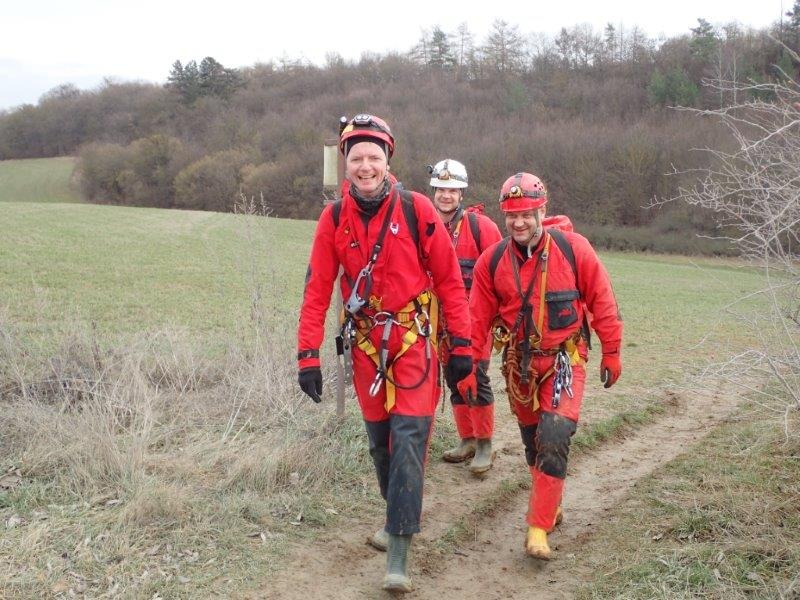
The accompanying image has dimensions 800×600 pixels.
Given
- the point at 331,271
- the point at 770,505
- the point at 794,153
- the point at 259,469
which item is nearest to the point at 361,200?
the point at 331,271

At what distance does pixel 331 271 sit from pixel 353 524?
5.95 ft

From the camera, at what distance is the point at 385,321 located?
175 inches

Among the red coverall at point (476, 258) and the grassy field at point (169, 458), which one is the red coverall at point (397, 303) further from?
the red coverall at point (476, 258)

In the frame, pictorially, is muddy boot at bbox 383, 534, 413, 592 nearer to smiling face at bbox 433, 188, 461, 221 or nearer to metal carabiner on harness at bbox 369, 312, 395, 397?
metal carabiner on harness at bbox 369, 312, 395, 397

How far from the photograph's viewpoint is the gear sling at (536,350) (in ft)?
15.9

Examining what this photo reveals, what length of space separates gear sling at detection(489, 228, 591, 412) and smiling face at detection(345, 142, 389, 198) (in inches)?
43.3

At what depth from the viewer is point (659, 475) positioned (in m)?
6.15

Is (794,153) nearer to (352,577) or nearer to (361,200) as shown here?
(361,200)

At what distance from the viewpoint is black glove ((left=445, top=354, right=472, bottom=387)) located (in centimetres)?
451

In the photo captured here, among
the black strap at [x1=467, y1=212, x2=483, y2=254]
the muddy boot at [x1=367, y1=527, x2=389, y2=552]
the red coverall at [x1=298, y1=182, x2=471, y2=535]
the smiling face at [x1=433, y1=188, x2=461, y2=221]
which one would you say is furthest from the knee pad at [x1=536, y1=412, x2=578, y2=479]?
the smiling face at [x1=433, y1=188, x2=461, y2=221]

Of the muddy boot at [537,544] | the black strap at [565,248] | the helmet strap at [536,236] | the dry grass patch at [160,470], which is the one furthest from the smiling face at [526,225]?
the dry grass patch at [160,470]

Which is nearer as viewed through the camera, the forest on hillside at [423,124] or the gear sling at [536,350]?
the gear sling at [536,350]

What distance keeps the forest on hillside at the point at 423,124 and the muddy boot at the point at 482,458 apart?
4426 centimetres

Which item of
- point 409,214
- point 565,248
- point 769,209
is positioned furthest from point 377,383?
point 769,209
